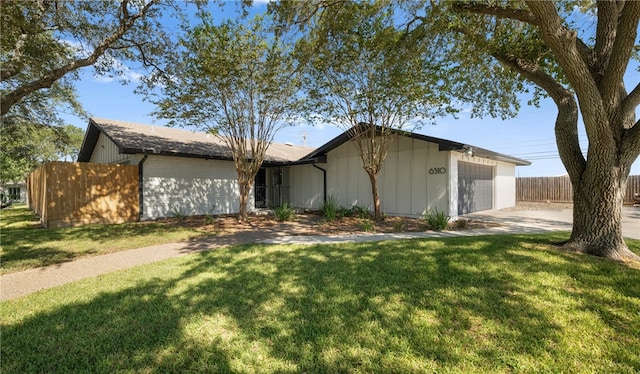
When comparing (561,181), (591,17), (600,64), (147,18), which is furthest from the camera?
(561,181)

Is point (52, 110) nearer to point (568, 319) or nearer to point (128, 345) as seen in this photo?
point (128, 345)

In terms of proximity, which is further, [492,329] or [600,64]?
[600,64]

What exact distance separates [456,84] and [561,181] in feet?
50.3

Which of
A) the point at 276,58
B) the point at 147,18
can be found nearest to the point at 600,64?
the point at 276,58

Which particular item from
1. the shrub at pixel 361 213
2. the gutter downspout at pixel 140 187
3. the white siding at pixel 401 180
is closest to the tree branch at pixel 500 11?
the white siding at pixel 401 180

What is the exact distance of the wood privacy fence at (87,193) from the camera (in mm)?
9383

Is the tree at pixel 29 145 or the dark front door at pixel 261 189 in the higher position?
the tree at pixel 29 145

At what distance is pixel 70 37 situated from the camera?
841 cm

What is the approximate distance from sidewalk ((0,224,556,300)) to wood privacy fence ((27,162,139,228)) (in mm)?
5488

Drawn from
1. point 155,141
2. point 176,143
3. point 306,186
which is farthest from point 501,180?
point 155,141

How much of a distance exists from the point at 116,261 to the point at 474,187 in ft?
45.7

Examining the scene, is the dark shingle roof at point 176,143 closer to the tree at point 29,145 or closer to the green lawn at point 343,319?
the tree at point 29,145

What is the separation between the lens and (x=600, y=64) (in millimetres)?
5094

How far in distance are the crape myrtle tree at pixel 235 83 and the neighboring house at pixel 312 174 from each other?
115 inches
